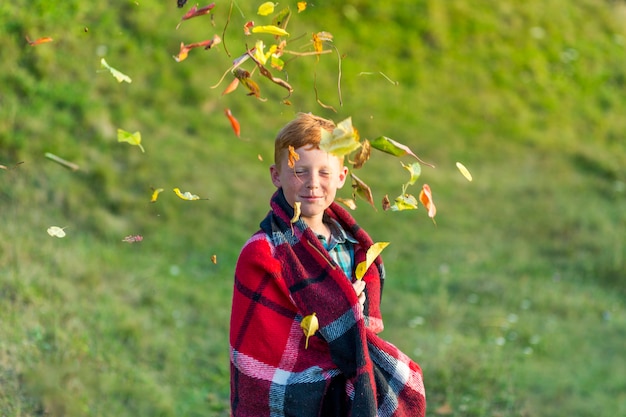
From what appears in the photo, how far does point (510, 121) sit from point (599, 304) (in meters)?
3.64

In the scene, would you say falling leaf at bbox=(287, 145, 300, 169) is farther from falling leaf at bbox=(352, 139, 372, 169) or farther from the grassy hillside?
the grassy hillside

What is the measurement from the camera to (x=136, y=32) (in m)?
9.88

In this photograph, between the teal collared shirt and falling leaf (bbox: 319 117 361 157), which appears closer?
falling leaf (bbox: 319 117 361 157)

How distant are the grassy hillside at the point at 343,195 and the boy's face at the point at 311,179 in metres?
1.29

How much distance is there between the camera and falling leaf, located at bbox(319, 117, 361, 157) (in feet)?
9.68

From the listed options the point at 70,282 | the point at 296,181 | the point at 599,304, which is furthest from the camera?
the point at 599,304

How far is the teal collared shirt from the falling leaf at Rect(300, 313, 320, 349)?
9.9 inches

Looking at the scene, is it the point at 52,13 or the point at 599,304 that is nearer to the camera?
the point at 599,304

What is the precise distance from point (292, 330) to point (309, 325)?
110 millimetres

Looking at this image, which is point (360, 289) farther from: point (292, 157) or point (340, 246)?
point (292, 157)

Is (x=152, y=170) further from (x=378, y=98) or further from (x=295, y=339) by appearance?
(x=295, y=339)

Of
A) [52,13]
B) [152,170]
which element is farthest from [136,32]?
[152,170]

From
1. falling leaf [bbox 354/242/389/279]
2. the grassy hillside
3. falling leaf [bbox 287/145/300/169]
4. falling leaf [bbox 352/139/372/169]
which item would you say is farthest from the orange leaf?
the grassy hillside

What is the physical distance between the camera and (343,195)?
28.6 feet
